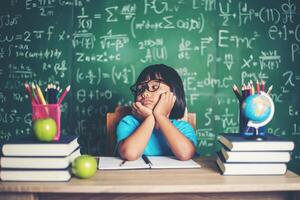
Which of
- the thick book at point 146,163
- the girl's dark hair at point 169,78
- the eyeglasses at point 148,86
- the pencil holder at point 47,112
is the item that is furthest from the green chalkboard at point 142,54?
the pencil holder at point 47,112

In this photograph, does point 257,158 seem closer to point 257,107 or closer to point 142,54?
point 257,107

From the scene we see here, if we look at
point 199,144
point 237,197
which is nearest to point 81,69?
point 199,144

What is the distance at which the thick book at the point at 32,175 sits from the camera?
4.02 ft

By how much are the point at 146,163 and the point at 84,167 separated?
0.34m

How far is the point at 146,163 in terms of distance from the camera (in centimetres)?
150

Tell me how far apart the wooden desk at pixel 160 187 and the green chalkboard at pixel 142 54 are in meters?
2.04

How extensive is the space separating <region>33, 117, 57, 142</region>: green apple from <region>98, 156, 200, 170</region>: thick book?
25cm

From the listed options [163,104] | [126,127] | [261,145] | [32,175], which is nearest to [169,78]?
[163,104]

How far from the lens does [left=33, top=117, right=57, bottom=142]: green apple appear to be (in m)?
1.29

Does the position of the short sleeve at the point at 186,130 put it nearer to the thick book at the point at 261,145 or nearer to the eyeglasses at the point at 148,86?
the eyeglasses at the point at 148,86

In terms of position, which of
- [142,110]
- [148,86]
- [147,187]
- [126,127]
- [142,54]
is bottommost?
Answer: [147,187]

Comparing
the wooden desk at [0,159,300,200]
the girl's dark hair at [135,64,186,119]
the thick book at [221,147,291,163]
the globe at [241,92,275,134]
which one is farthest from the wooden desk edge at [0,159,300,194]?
the girl's dark hair at [135,64,186,119]

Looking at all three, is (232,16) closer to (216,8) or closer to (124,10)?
(216,8)

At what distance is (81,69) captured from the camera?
331 centimetres
